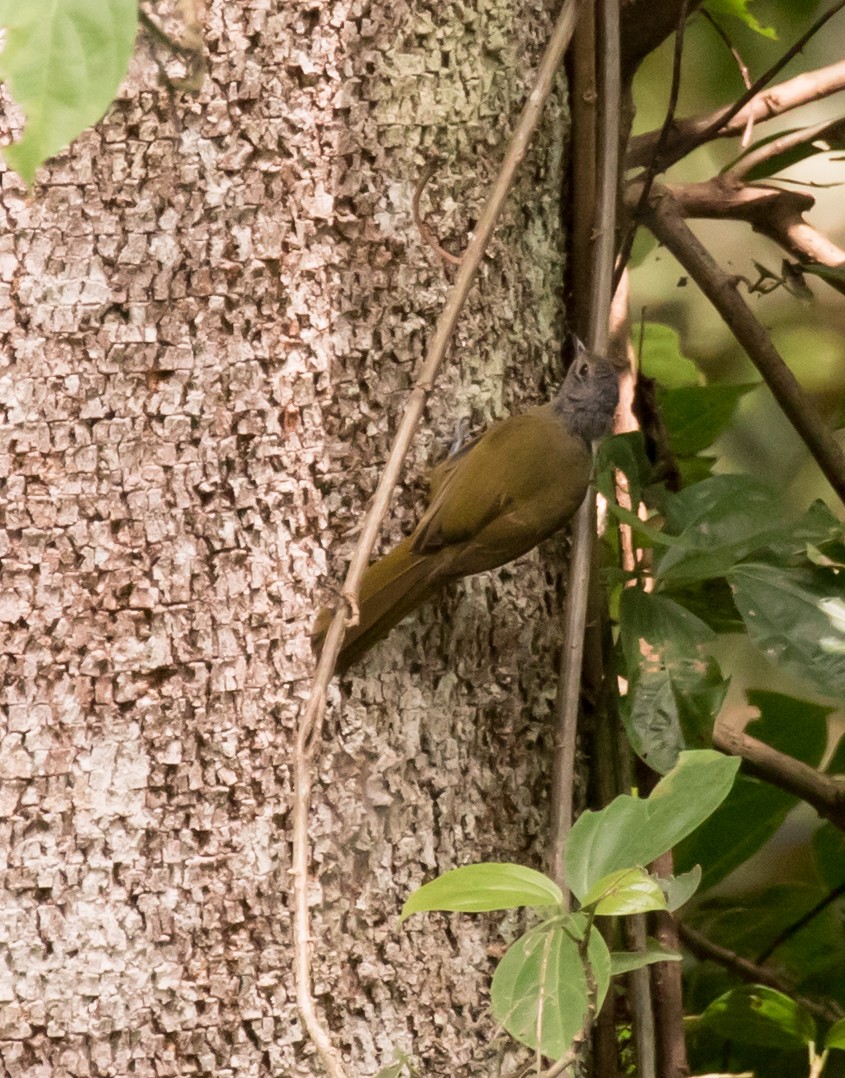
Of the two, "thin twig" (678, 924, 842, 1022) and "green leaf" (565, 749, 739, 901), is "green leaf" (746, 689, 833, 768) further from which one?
"green leaf" (565, 749, 739, 901)

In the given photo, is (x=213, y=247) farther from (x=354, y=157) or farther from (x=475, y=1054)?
(x=475, y=1054)

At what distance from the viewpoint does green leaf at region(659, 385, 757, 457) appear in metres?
1.93

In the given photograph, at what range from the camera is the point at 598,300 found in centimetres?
146

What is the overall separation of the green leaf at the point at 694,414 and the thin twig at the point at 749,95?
345 millimetres

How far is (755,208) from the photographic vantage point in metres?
1.89

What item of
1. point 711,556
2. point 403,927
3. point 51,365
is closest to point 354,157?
point 51,365

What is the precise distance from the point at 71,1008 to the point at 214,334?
0.64 m

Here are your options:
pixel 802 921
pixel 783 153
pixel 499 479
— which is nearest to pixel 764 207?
pixel 783 153

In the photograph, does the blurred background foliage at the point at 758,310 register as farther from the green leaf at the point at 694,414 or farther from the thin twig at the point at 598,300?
the thin twig at the point at 598,300

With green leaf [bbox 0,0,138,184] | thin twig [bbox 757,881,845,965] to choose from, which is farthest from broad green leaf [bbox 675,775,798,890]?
green leaf [bbox 0,0,138,184]

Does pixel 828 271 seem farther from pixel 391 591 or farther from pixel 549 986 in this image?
pixel 549 986

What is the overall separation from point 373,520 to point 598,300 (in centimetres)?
46

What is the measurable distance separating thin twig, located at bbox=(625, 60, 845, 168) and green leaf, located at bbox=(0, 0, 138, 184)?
127 centimetres

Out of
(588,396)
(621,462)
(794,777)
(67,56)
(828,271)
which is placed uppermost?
(828,271)
